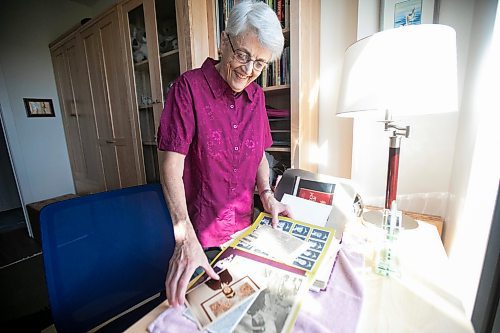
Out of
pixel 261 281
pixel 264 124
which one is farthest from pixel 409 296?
pixel 264 124

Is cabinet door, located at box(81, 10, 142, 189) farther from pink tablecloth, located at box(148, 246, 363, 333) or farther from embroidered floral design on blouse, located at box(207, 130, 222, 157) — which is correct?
pink tablecloth, located at box(148, 246, 363, 333)

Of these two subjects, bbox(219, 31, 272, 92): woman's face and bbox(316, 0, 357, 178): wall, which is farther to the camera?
bbox(316, 0, 357, 178): wall

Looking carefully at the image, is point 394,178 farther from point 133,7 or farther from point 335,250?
point 133,7

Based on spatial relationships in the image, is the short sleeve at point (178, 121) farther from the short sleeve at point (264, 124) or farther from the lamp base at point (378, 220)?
the lamp base at point (378, 220)

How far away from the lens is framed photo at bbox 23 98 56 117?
2709 mm

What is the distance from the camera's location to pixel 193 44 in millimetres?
1358

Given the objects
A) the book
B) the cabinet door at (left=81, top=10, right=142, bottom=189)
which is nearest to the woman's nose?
the book

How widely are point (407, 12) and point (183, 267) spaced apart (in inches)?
51.9

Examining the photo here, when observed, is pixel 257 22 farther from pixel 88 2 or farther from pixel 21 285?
pixel 88 2

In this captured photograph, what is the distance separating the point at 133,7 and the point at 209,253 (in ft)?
5.90

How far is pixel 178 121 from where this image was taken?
0.74 meters

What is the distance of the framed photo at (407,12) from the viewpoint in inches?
37.8

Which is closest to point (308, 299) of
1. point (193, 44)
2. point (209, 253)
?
point (209, 253)

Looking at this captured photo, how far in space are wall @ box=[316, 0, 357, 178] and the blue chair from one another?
38.7 inches
